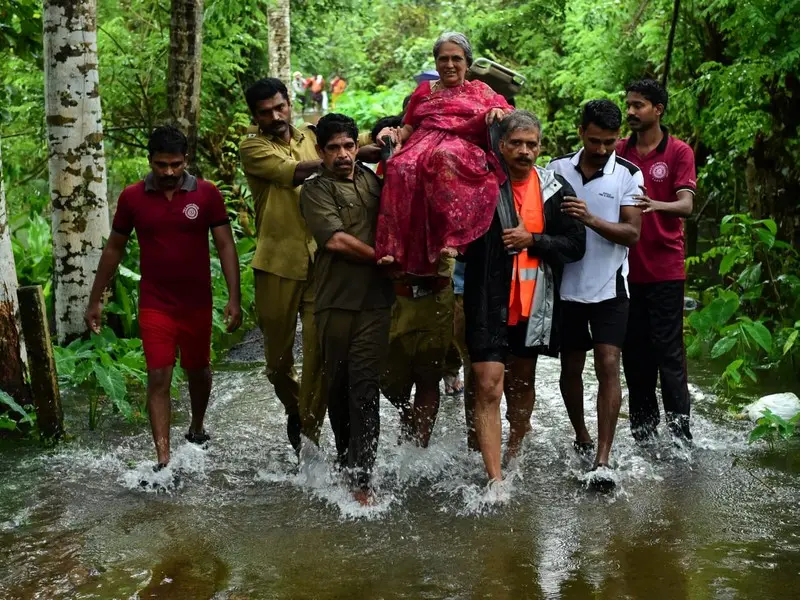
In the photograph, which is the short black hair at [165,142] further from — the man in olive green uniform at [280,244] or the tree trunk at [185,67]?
the tree trunk at [185,67]

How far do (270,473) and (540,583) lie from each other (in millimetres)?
2214

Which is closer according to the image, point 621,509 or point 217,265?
point 621,509

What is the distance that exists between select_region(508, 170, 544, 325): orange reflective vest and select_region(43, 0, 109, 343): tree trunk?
415cm

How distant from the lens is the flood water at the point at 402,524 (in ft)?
15.0

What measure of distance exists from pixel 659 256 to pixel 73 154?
4.71 metres

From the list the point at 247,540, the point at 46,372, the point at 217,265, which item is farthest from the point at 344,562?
the point at 217,265

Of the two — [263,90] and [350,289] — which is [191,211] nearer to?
[263,90]

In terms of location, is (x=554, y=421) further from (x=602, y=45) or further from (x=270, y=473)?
(x=602, y=45)

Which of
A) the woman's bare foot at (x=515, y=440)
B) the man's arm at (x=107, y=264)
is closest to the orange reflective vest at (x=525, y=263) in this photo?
the woman's bare foot at (x=515, y=440)

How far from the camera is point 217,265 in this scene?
417 inches

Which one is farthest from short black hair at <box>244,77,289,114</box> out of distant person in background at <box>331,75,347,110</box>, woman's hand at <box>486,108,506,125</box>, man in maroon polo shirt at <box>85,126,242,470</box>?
distant person in background at <box>331,75,347,110</box>

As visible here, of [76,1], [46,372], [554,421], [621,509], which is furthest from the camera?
[76,1]

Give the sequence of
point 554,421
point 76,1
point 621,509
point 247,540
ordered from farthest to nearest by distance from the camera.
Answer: point 76,1 → point 554,421 → point 621,509 → point 247,540

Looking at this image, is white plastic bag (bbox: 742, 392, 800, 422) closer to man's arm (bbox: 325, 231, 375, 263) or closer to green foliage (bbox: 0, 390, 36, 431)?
man's arm (bbox: 325, 231, 375, 263)
